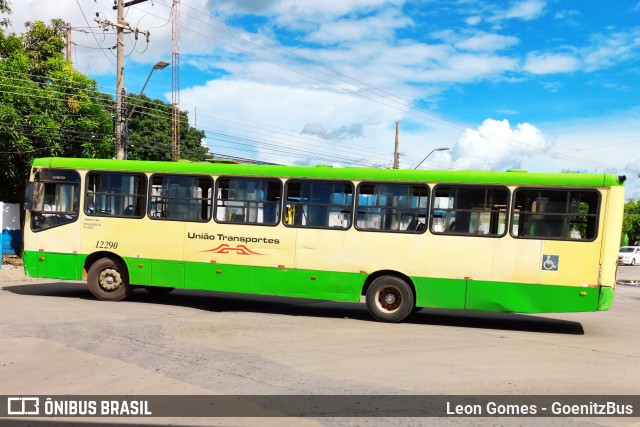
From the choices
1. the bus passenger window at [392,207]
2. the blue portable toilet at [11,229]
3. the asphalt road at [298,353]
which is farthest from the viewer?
the blue portable toilet at [11,229]

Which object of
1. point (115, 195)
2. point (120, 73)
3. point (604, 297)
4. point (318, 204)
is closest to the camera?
point (604, 297)

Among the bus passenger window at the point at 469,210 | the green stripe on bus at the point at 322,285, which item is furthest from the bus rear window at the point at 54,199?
the bus passenger window at the point at 469,210

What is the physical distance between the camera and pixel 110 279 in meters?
14.3

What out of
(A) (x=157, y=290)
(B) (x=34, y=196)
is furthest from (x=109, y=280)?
(B) (x=34, y=196)

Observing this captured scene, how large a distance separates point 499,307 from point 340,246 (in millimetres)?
3295

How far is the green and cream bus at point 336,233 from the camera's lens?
11.5 metres

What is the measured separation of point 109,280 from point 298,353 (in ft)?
23.4

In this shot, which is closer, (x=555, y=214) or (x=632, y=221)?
(x=555, y=214)

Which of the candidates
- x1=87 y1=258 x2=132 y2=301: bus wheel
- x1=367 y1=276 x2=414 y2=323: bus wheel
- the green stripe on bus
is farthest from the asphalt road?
the green stripe on bus

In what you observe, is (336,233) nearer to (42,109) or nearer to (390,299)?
(390,299)

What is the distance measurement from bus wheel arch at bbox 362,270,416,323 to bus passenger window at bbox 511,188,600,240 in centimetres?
231

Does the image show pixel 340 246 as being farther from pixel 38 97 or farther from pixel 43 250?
pixel 38 97

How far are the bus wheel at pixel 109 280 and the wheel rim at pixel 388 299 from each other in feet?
19.3

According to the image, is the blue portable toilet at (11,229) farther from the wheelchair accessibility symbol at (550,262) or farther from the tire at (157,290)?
the wheelchair accessibility symbol at (550,262)
